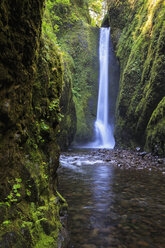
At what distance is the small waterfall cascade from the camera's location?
773 inches

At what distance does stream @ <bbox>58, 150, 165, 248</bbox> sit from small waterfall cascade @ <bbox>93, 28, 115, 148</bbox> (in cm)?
1265

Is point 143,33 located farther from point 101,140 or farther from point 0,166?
point 0,166

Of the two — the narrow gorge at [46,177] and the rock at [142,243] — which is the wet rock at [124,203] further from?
the rock at [142,243]

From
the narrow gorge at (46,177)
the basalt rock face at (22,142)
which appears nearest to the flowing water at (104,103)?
the narrow gorge at (46,177)

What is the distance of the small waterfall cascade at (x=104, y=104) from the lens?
64.4ft

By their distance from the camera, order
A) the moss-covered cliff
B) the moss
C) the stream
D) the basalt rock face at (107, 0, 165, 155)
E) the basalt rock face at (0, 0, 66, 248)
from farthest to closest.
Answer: the moss
the moss-covered cliff
the basalt rock face at (107, 0, 165, 155)
the stream
the basalt rock face at (0, 0, 66, 248)

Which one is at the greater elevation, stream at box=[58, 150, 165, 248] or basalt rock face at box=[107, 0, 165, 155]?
basalt rock face at box=[107, 0, 165, 155]

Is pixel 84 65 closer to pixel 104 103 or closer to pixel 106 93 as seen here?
pixel 106 93

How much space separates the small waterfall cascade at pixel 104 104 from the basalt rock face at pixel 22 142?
53.2ft

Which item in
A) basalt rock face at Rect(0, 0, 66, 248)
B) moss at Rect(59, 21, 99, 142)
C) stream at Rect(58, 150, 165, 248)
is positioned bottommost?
stream at Rect(58, 150, 165, 248)

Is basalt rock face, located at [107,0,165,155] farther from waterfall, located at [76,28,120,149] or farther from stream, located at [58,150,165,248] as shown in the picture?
waterfall, located at [76,28,120,149]

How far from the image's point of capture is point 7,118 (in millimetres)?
1830

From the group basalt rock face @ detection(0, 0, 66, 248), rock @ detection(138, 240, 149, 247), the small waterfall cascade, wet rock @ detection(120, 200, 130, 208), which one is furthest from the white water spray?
basalt rock face @ detection(0, 0, 66, 248)

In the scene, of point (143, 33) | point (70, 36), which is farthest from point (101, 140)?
point (70, 36)
